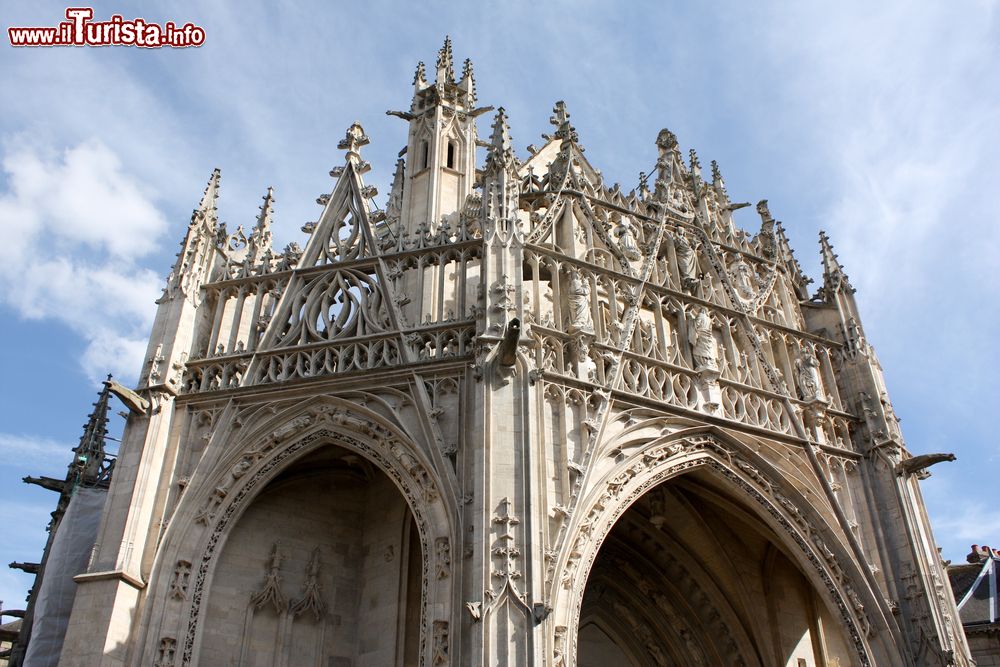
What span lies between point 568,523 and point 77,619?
245 inches

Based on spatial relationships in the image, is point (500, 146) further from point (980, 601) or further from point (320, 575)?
point (980, 601)

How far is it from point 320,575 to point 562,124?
33.2 ft

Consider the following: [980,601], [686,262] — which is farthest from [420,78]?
[980,601]

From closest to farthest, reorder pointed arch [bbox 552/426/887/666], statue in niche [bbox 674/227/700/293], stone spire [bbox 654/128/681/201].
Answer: pointed arch [bbox 552/426/887/666]
statue in niche [bbox 674/227/700/293]
stone spire [bbox 654/128/681/201]

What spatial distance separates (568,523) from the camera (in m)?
11.9

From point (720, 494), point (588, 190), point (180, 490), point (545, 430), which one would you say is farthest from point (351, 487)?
point (588, 190)

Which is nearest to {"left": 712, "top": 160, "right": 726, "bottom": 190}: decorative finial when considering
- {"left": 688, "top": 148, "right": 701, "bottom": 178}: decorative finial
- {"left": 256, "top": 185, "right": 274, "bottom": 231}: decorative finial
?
{"left": 688, "top": 148, "right": 701, "bottom": 178}: decorative finial

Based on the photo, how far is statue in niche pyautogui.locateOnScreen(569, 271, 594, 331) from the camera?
46.5 feet

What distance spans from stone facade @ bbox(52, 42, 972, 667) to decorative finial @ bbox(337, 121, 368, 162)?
0.06m

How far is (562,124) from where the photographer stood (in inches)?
750

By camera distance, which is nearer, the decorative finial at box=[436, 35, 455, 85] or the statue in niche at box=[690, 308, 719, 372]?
the statue in niche at box=[690, 308, 719, 372]

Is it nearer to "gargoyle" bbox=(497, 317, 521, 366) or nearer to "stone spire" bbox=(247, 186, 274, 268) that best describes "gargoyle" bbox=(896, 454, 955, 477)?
"gargoyle" bbox=(497, 317, 521, 366)

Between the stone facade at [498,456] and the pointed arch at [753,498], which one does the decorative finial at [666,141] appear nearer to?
the stone facade at [498,456]

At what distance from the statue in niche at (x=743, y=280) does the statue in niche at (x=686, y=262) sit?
2.77ft
